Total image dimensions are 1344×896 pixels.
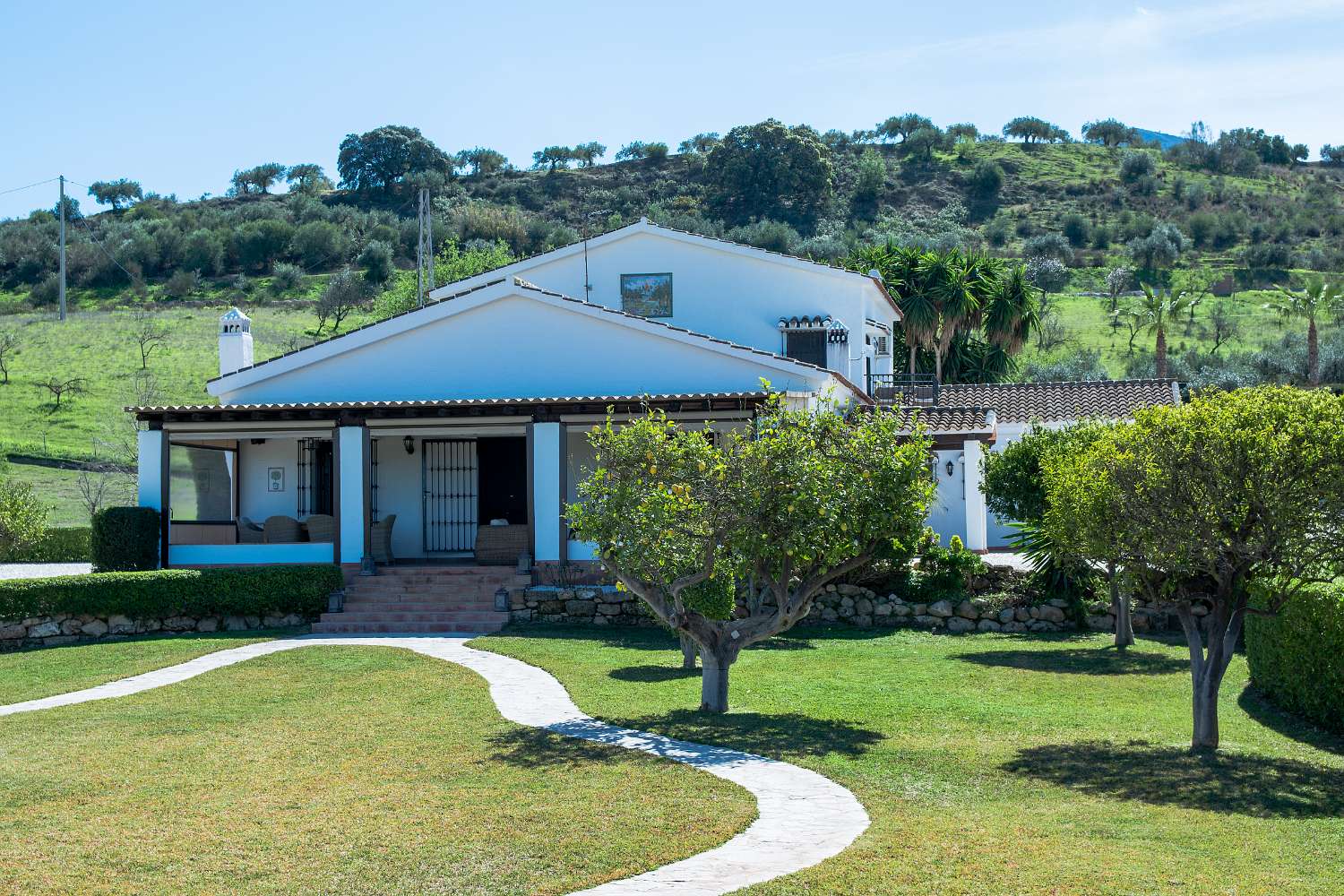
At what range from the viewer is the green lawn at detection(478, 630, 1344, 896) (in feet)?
26.6

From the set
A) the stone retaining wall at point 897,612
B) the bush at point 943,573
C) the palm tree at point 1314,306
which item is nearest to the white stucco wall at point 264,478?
the stone retaining wall at point 897,612

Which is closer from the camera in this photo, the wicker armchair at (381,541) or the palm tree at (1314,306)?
the wicker armchair at (381,541)

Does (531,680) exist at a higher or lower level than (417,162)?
lower

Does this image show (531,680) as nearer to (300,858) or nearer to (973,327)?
(300,858)

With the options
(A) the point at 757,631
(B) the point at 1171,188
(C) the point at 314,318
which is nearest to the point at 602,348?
(A) the point at 757,631

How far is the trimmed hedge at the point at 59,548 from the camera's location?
32.2m

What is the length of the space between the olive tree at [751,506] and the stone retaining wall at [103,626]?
36.0ft

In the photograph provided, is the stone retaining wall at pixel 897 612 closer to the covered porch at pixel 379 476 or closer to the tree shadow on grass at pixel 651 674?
the covered porch at pixel 379 476

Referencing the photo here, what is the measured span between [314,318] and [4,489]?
131 feet

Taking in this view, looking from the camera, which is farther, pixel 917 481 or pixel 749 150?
pixel 749 150

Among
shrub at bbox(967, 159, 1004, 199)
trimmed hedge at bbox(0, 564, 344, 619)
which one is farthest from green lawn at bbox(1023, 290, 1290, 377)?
trimmed hedge at bbox(0, 564, 344, 619)

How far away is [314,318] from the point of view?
217 feet

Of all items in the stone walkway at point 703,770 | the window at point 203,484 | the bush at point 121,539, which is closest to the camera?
the stone walkway at point 703,770

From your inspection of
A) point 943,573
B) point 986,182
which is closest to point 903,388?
point 943,573
